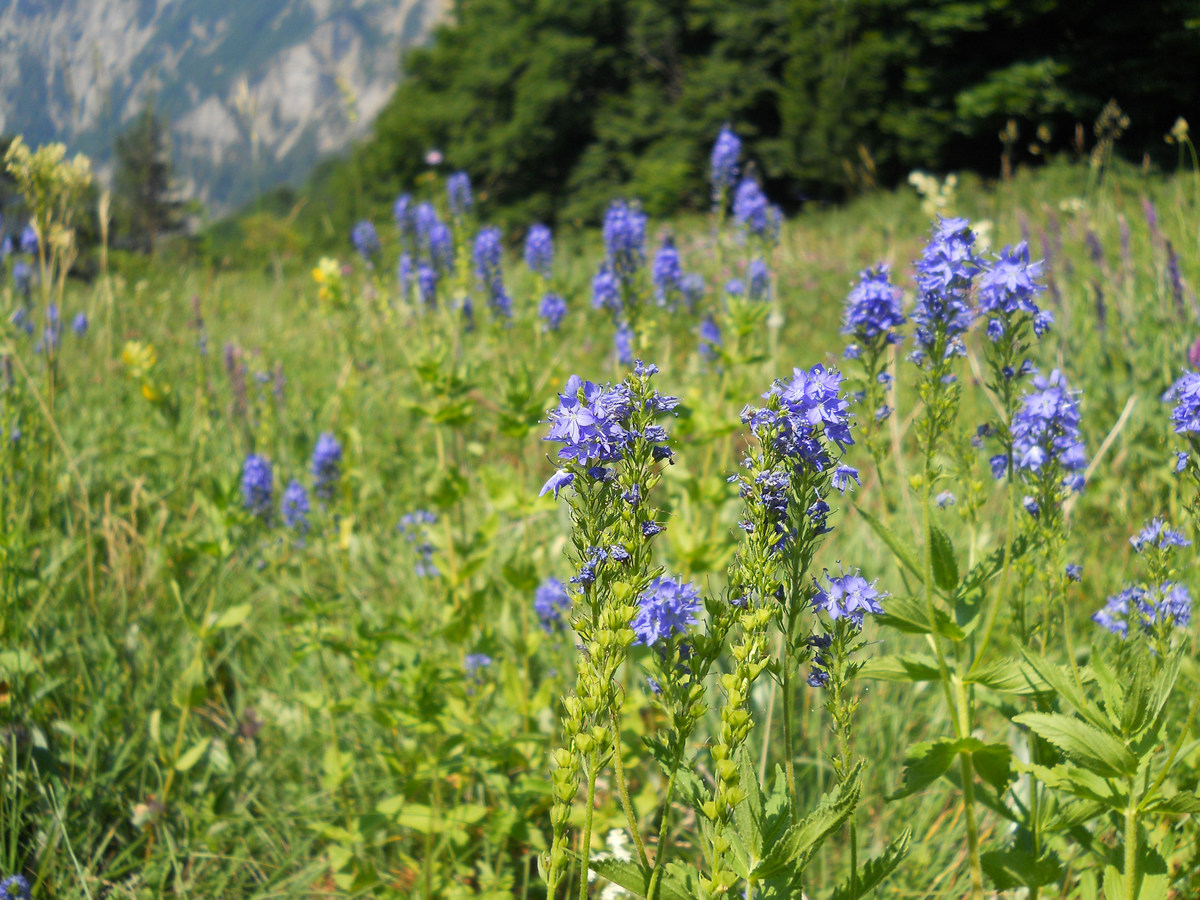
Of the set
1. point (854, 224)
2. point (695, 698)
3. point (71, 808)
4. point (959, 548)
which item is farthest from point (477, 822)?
point (854, 224)

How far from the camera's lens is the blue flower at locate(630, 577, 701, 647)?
1.24 meters

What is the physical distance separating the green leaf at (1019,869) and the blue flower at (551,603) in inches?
56.8

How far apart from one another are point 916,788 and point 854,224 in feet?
47.4

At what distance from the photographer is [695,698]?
3.71ft

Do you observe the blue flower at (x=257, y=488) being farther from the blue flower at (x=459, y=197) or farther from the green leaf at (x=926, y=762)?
the green leaf at (x=926, y=762)

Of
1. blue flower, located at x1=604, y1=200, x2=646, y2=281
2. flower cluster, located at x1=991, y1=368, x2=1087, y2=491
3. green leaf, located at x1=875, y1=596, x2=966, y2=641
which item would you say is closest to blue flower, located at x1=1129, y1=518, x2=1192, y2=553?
flower cluster, located at x1=991, y1=368, x2=1087, y2=491

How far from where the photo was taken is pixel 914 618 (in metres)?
1.58

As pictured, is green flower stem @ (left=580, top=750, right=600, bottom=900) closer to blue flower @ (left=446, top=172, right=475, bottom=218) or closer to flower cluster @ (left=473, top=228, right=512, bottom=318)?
flower cluster @ (left=473, top=228, right=512, bottom=318)

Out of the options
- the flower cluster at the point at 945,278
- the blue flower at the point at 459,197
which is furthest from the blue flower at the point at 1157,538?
the blue flower at the point at 459,197

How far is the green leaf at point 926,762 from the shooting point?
148cm

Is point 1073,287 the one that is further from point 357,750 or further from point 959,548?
point 357,750

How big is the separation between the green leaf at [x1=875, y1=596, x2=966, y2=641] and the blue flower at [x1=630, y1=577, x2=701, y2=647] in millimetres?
478

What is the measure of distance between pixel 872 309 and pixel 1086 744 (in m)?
0.99

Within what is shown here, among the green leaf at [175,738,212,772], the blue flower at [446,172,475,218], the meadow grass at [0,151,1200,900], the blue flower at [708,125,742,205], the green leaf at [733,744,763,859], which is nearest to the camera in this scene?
the green leaf at [733,744,763,859]
